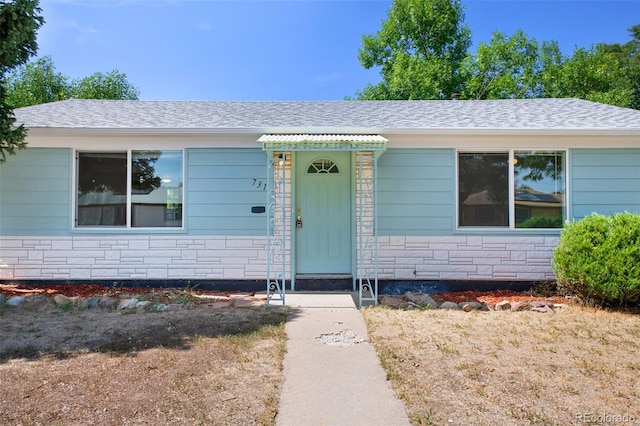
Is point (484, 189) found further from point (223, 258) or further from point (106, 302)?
point (106, 302)

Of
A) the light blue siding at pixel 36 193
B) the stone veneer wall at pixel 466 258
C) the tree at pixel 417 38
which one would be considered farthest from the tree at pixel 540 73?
the light blue siding at pixel 36 193

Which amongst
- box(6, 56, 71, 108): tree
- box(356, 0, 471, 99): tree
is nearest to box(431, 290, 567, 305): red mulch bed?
box(356, 0, 471, 99): tree

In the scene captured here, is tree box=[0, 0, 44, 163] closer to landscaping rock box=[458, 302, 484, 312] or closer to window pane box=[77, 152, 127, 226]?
window pane box=[77, 152, 127, 226]

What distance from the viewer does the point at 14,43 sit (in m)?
6.37

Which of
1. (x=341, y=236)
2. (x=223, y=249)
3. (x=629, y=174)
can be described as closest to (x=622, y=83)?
(x=629, y=174)

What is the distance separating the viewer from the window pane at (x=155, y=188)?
7.32m

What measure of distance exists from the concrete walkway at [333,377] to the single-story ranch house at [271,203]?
1998 mm

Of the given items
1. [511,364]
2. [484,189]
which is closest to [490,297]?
[484,189]

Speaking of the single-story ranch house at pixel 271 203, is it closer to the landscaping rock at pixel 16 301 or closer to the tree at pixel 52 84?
the landscaping rock at pixel 16 301

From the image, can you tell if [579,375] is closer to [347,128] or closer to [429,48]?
[347,128]

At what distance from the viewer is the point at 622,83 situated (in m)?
→ 20.4

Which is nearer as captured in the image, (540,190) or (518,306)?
(518,306)

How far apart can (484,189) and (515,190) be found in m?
0.53

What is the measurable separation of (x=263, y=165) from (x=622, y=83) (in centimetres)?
2118
